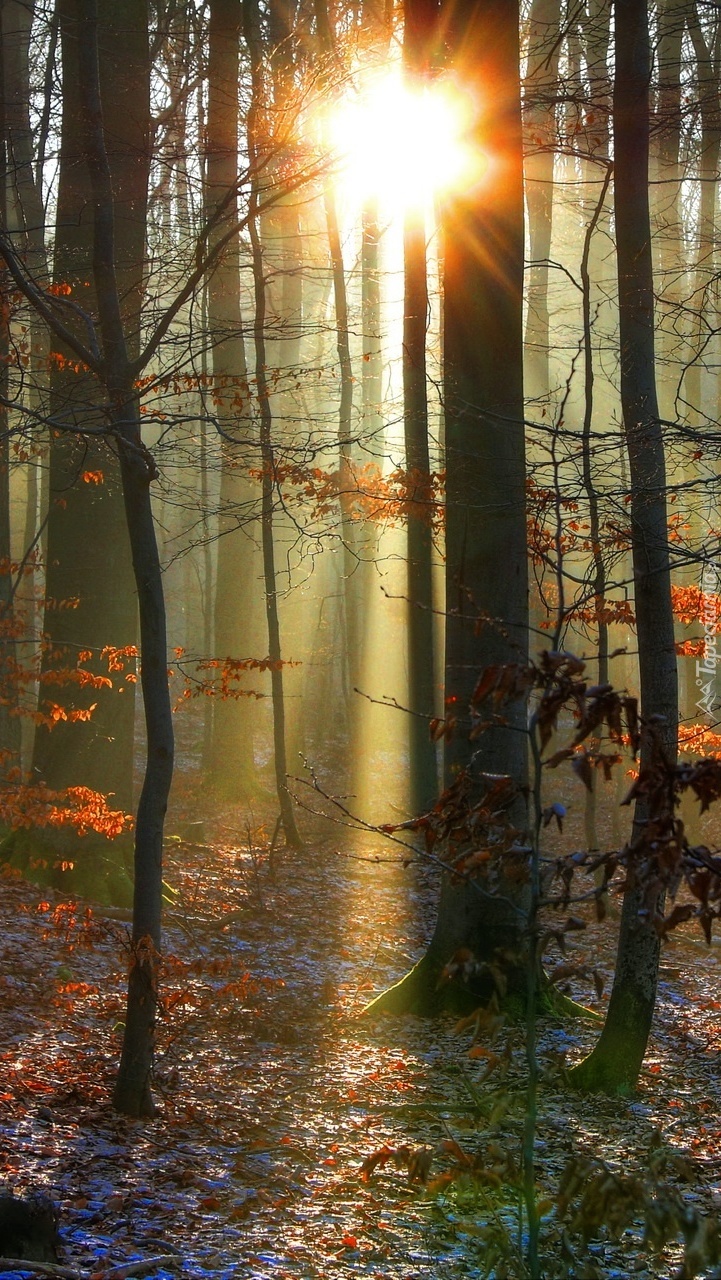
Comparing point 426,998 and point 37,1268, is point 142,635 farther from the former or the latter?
point 426,998

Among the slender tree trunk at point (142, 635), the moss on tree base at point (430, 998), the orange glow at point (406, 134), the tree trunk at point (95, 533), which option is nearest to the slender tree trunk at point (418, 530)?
the orange glow at point (406, 134)

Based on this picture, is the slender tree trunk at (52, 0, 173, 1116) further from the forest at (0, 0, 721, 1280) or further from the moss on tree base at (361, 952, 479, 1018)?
the moss on tree base at (361, 952, 479, 1018)

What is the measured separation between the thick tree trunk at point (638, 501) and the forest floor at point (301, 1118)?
382mm

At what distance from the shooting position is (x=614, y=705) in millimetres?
2795

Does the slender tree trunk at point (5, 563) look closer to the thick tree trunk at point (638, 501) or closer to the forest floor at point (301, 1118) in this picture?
the forest floor at point (301, 1118)

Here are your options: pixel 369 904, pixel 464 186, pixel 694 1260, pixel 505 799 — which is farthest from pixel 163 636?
pixel 369 904

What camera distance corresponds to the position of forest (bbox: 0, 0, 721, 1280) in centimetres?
340

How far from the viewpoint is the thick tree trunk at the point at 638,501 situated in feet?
20.4

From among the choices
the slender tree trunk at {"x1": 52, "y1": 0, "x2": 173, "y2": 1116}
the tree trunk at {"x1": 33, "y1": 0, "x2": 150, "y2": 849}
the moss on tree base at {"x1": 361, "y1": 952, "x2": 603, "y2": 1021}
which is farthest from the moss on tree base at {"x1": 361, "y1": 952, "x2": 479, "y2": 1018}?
the tree trunk at {"x1": 33, "y1": 0, "x2": 150, "y2": 849}

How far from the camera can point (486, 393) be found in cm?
763

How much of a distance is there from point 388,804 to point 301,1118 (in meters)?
3.12

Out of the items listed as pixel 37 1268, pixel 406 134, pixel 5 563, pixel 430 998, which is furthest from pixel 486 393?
pixel 37 1268

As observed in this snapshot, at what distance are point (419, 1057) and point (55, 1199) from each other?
298 centimetres

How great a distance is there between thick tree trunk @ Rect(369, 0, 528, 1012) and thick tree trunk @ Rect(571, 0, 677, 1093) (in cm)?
116
